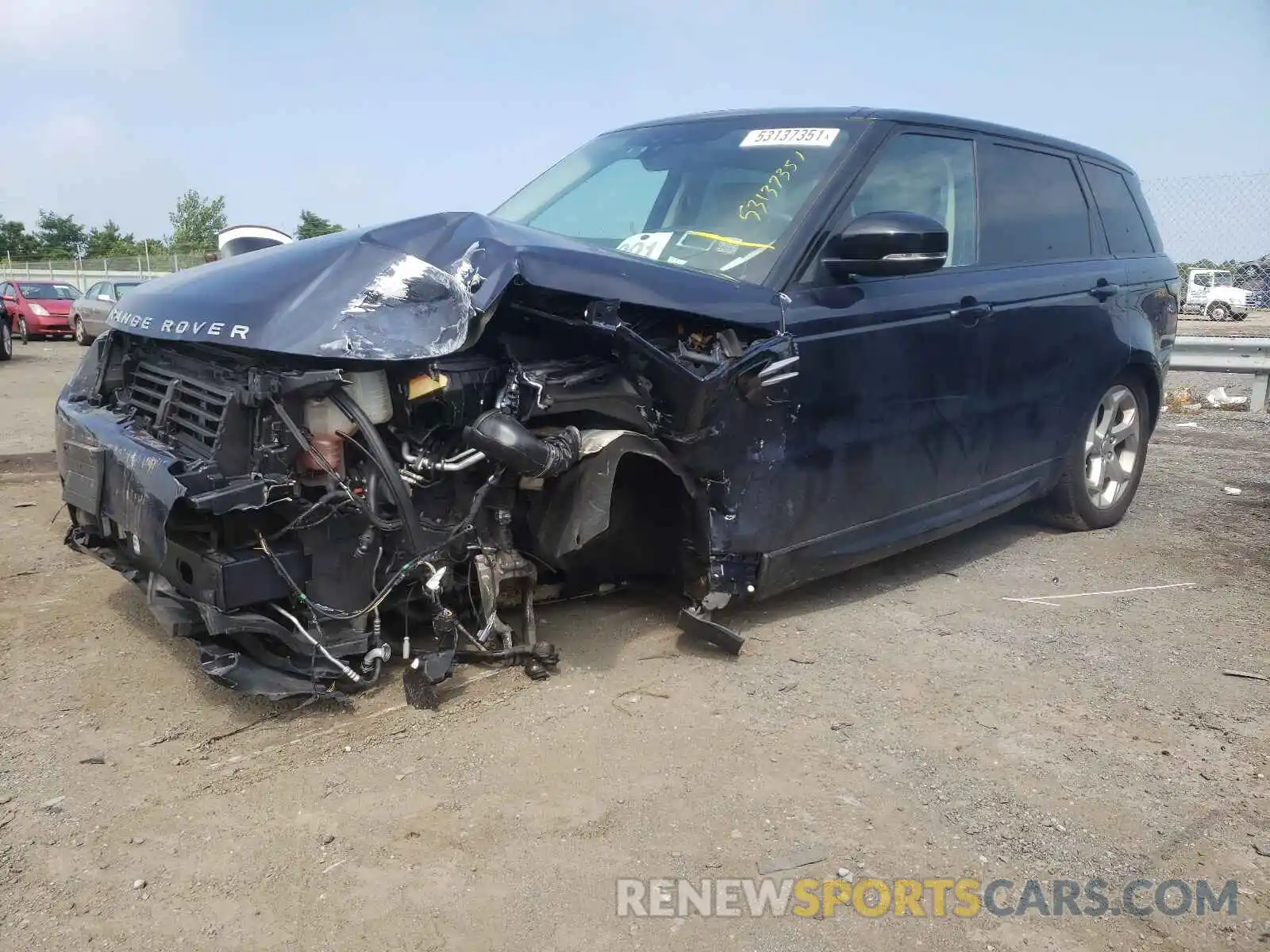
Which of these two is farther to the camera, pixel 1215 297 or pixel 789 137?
pixel 1215 297

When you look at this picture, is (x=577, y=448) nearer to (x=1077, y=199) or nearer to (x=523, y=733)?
(x=523, y=733)

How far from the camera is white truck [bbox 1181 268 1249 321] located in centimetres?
1379

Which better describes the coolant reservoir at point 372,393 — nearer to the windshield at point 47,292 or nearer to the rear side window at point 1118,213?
the rear side window at point 1118,213

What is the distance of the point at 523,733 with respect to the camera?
302 cm

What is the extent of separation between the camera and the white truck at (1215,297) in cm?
1379

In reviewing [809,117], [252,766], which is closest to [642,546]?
[252,766]

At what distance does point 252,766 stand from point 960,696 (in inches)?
89.6

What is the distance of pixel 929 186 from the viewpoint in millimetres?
4168

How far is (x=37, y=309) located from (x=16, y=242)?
43448 mm

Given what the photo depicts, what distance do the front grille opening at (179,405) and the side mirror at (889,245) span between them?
210 cm

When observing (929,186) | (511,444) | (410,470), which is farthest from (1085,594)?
(410,470)

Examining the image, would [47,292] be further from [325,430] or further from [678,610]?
[325,430]

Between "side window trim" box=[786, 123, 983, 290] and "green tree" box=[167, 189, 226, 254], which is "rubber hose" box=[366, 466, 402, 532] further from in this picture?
"green tree" box=[167, 189, 226, 254]

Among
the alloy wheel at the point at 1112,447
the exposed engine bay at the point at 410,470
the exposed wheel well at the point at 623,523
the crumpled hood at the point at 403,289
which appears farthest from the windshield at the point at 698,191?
the alloy wheel at the point at 1112,447
